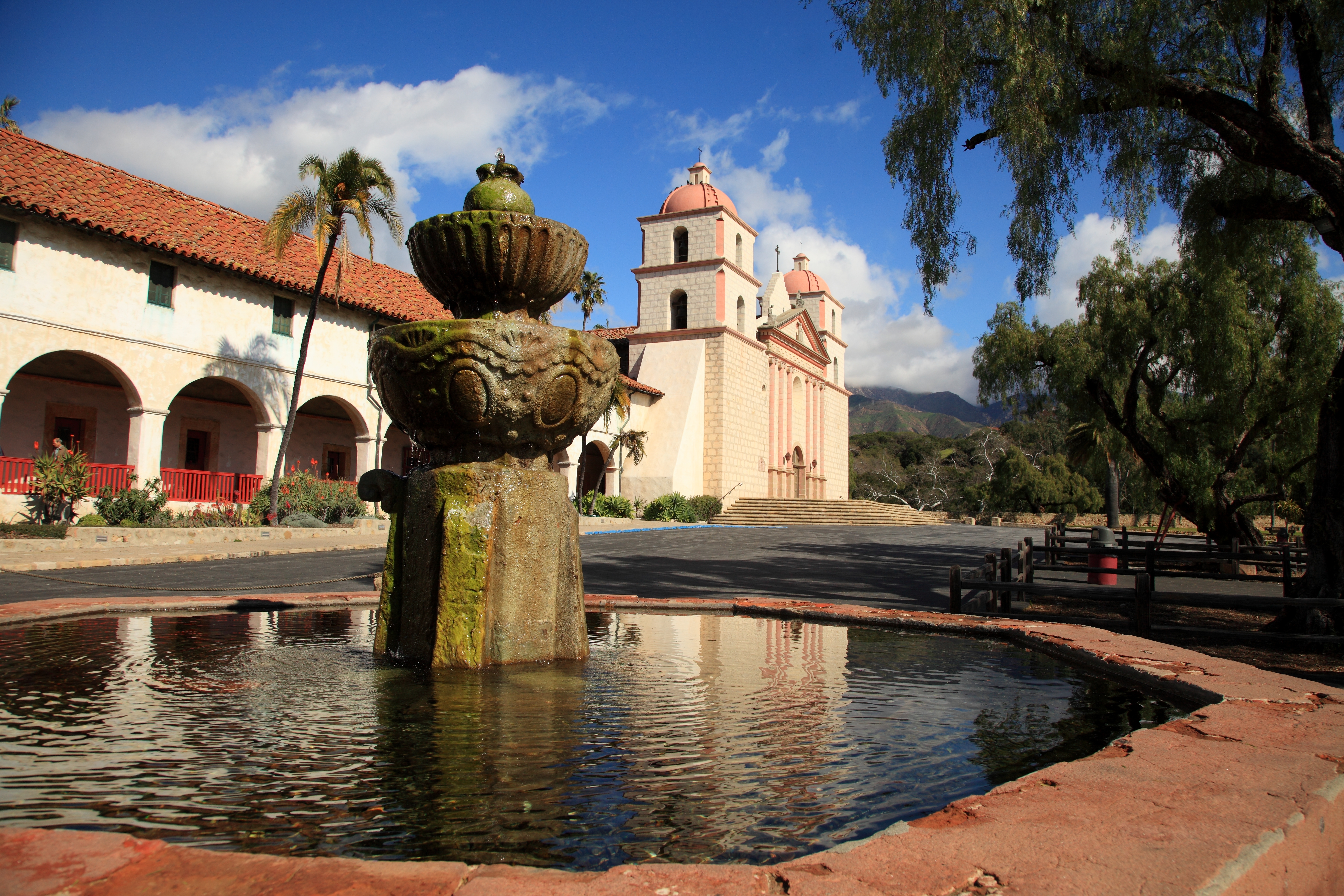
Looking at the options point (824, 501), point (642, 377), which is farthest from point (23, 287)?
point (824, 501)

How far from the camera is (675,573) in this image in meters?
12.0

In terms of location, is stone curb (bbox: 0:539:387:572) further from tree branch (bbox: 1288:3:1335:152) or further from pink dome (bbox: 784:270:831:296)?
pink dome (bbox: 784:270:831:296)

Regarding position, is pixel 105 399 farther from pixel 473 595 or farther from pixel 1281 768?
pixel 1281 768

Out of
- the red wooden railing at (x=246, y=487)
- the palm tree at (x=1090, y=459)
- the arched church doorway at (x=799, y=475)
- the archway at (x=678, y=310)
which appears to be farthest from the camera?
the arched church doorway at (x=799, y=475)

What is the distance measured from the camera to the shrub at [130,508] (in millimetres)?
15430

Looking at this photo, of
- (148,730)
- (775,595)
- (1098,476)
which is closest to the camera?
(148,730)

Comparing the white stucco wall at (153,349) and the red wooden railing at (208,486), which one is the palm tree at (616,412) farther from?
the red wooden railing at (208,486)

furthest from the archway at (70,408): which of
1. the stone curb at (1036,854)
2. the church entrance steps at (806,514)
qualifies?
the church entrance steps at (806,514)

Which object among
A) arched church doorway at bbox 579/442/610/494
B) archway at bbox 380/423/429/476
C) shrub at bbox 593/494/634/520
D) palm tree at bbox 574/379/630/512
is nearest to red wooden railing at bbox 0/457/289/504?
archway at bbox 380/423/429/476

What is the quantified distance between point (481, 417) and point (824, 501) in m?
31.1

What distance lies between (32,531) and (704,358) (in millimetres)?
23055

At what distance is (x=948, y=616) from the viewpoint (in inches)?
234

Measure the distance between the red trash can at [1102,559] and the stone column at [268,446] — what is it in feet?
53.9

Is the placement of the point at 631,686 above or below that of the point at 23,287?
below
